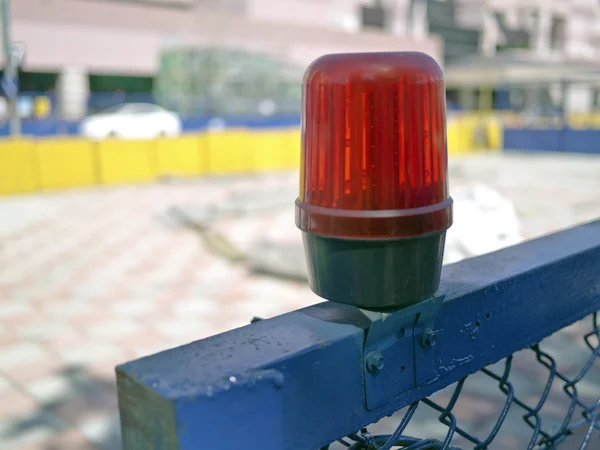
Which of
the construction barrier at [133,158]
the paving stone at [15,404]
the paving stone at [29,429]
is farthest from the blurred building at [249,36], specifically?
the paving stone at [29,429]

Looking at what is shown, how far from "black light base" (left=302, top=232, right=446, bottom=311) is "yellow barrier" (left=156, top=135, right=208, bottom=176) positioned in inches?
501

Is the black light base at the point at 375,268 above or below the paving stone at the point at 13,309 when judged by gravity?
above

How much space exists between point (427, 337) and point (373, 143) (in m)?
0.36

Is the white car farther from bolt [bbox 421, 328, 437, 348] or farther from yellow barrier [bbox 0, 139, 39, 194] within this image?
bolt [bbox 421, 328, 437, 348]

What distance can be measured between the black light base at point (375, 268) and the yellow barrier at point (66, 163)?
1172 centimetres

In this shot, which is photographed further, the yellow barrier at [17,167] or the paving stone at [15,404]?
the yellow barrier at [17,167]

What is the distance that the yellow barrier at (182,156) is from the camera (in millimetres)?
13391

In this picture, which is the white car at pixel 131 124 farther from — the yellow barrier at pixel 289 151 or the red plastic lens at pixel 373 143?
the red plastic lens at pixel 373 143

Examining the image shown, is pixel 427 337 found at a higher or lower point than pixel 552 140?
higher

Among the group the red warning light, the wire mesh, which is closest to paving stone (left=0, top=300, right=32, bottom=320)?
the wire mesh

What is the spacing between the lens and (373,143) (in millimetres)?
853

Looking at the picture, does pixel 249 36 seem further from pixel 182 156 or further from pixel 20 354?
pixel 20 354

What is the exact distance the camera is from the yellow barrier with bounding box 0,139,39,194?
36.3ft

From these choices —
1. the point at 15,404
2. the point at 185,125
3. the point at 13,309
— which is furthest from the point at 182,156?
the point at 15,404
